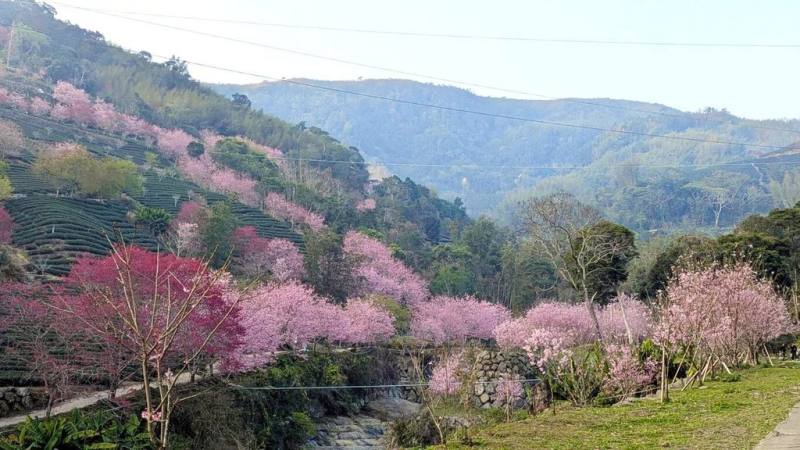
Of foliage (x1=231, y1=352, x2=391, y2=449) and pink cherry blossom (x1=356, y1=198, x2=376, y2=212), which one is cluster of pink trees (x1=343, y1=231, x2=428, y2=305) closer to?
foliage (x1=231, y1=352, x2=391, y2=449)

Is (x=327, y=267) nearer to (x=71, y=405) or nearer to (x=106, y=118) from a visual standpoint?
(x=71, y=405)

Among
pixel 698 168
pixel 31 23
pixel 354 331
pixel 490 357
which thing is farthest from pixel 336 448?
pixel 698 168

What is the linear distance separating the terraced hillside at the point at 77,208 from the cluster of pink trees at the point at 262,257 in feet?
16.1

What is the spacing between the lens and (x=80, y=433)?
14461mm

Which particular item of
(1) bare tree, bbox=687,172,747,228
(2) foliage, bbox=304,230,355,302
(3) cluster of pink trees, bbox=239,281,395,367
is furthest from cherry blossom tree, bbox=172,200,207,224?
(1) bare tree, bbox=687,172,747,228

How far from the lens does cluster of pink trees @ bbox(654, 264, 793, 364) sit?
16.4 m

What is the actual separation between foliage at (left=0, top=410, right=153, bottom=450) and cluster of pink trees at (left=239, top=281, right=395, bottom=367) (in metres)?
7.25

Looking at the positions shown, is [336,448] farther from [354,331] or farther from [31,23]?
[31,23]

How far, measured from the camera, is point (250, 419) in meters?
22.0

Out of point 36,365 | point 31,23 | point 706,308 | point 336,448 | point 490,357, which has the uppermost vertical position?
point 31,23

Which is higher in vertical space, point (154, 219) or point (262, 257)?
point (154, 219)

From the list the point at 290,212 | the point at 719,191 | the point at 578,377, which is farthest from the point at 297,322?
the point at 719,191

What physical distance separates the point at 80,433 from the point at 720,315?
52.1ft

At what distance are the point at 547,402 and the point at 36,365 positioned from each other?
45.3 ft
